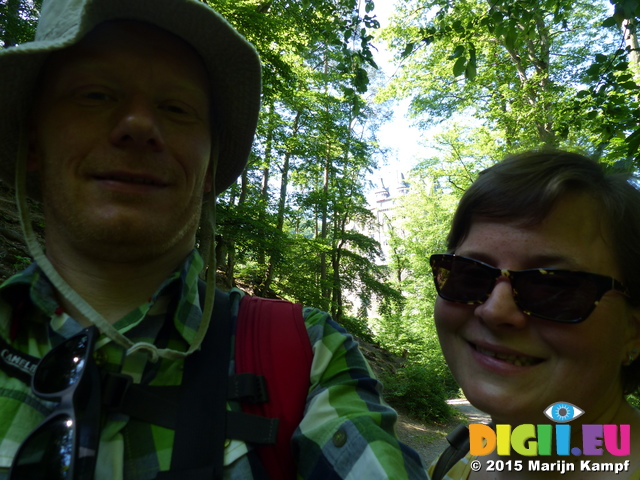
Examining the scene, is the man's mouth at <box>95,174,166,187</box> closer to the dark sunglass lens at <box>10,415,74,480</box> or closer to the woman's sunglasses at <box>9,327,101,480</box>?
the woman's sunglasses at <box>9,327,101,480</box>

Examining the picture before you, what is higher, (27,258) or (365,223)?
(365,223)

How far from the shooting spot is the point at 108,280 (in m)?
1.37

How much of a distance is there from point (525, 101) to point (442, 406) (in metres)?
9.70

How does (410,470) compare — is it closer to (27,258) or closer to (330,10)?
(330,10)

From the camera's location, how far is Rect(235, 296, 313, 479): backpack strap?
1.11m

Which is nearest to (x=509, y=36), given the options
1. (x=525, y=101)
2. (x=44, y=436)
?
(x=44, y=436)

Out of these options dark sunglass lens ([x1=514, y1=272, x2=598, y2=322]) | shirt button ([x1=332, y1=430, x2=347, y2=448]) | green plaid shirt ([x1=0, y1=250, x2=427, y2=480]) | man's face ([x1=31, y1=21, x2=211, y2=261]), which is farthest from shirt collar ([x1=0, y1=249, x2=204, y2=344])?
dark sunglass lens ([x1=514, y1=272, x2=598, y2=322])

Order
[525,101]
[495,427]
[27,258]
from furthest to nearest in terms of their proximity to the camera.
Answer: [525,101] < [27,258] < [495,427]

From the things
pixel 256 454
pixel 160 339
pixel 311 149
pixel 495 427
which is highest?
pixel 311 149

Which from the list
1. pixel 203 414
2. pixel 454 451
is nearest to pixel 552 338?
pixel 454 451

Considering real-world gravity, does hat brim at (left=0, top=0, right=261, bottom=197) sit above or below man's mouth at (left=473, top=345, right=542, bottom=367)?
above

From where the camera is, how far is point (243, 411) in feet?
3.63

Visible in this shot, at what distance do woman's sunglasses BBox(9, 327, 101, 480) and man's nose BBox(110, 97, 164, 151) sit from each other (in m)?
0.62

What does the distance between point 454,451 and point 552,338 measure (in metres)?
0.91
